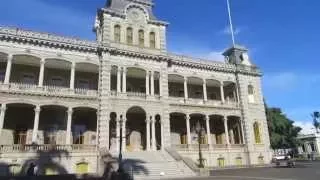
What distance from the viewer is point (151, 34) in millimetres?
34312

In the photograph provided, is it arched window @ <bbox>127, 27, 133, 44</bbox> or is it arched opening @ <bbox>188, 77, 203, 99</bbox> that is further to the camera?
arched opening @ <bbox>188, 77, 203, 99</bbox>

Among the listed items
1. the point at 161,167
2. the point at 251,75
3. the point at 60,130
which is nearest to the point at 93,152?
the point at 60,130

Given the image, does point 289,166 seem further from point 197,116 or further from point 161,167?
point 161,167

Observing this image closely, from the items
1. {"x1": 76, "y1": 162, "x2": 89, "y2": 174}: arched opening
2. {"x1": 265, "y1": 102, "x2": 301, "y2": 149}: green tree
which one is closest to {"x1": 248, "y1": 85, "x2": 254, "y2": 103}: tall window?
{"x1": 265, "y1": 102, "x2": 301, "y2": 149}: green tree

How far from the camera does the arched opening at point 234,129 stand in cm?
3775

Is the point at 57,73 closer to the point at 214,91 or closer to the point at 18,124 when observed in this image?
the point at 18,124

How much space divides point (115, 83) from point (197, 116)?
1138 cm

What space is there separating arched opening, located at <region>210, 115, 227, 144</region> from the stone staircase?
12.0 meters

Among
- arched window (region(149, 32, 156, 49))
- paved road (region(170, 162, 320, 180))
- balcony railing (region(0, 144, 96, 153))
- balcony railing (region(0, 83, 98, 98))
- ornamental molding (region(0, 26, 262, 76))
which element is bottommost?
paved road (region(170, 162, 320, 180))

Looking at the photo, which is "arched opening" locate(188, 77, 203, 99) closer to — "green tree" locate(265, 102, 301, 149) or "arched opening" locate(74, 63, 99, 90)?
"arched opening" locate(74, 63, 99, 90)

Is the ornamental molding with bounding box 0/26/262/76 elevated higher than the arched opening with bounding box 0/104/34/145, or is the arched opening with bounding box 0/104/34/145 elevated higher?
the ornamental molding with bounding box 0/26/262/76

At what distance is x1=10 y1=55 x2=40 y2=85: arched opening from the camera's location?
28.3m

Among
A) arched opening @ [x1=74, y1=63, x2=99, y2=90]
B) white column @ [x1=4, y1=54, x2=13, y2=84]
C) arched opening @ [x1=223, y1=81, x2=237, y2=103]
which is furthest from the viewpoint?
arched opening @ [x1=223, y1=81, x2=237, y2=103]

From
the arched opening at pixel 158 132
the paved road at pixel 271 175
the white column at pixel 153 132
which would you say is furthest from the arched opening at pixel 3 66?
the paved road at pixel 271 175
